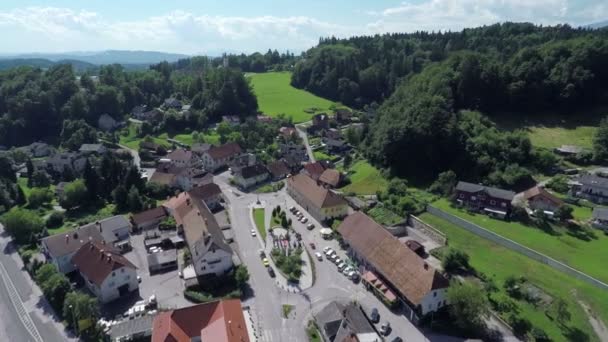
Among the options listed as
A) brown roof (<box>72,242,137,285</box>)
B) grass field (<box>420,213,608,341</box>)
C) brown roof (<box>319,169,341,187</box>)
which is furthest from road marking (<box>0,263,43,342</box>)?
brown roof (<box>319,169,341,187</box>)

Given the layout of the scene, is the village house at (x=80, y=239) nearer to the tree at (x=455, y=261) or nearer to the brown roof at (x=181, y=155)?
the brown roof at (x=181, y=155)

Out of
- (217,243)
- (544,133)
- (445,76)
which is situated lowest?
(217,243)

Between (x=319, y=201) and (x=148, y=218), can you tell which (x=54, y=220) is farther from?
(x=319, y=201)

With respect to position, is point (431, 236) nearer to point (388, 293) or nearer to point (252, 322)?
point (388, 293)

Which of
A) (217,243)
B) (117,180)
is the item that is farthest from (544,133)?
(117,180)

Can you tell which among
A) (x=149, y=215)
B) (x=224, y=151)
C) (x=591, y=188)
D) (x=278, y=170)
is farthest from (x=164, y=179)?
(x=591, y=188)

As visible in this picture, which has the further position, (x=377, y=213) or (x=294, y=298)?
(x=377, y=213)

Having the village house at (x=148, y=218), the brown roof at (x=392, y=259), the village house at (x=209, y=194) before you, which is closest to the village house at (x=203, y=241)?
the village house at (x=148, y=218)
